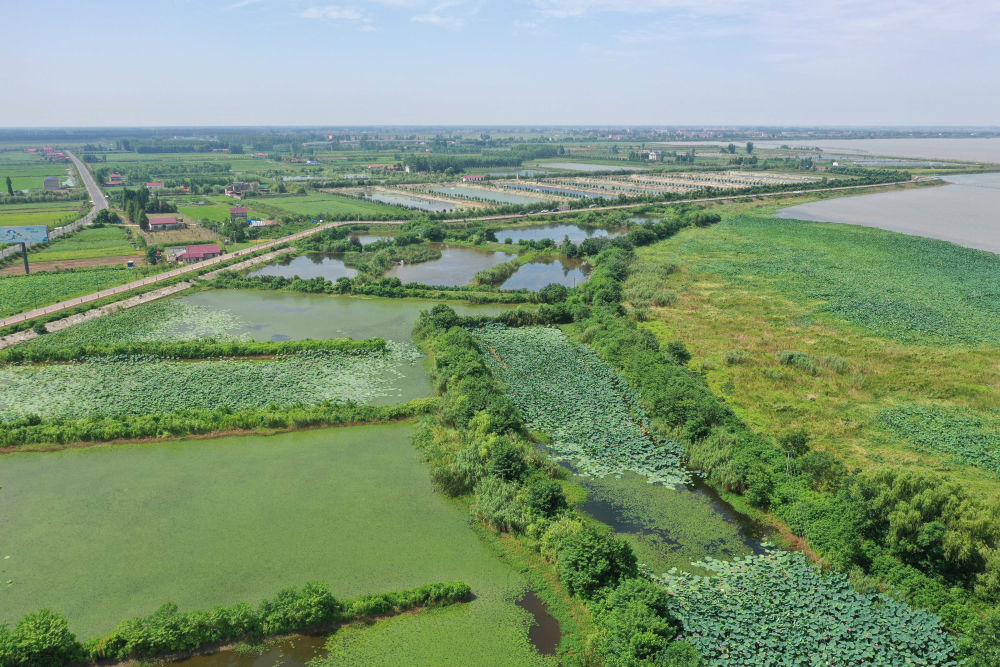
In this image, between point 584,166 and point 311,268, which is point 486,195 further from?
point 584,166

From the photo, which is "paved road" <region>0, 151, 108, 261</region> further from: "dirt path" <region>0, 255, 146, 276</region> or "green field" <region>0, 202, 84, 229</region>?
"dirt path" <region>0, 255, 146, 276</region>

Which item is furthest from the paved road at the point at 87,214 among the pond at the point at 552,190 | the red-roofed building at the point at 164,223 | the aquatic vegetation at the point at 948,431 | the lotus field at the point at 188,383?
the aquatic vegetation at the point at 948,431

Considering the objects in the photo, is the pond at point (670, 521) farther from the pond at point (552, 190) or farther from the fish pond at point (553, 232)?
the pond at point (552, 190)

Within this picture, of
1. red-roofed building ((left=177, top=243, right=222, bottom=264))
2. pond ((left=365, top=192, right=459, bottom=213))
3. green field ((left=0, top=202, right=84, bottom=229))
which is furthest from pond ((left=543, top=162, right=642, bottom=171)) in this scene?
green field ((left=0, top=202, right=84, bottom=229))

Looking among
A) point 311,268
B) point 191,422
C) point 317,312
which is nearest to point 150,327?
point 317,312

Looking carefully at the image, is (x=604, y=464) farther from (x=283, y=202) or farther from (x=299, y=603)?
(x=283, y=202)
